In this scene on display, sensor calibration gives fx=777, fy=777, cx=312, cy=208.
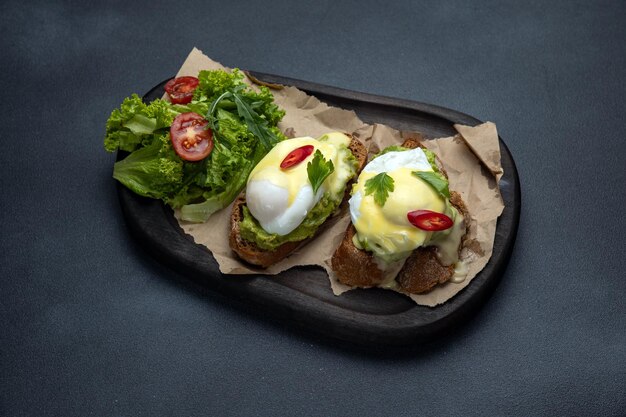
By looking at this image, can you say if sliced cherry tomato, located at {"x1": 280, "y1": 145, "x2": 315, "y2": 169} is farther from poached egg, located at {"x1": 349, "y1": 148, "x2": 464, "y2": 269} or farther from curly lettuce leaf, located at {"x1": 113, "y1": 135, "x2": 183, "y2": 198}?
curly lettuce leaf, located at {"x1": 113, "y1": 135, "x2": 183, "y2": 198}

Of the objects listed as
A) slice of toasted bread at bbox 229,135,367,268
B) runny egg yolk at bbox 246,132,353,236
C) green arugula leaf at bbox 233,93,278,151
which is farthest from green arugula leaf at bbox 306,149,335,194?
green arugula leaf at bbox 233,93,278,151

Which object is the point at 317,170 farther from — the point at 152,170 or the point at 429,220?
the point at 152,170

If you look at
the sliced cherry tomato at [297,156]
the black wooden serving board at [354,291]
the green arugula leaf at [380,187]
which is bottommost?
the black wooden serving board at [354,291]

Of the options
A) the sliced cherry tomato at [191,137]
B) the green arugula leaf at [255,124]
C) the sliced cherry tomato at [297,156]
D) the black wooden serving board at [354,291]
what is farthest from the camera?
the green arugula leaf at [255,124]

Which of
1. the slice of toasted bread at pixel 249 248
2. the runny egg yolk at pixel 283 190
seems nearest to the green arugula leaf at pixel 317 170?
the runny egg yolk at pixel 283 190

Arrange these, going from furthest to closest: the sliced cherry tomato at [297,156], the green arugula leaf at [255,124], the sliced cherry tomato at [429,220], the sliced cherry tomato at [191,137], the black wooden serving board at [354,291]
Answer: the green arugula leaf at [255,124] → the sliced cherry tomato at [191,137] → the sliced cherry tomato at [297,156] → the black wooden serving board at [354,291] → the sliced cherry tomato at [429,220]

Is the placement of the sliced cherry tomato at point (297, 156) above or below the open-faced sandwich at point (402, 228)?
above

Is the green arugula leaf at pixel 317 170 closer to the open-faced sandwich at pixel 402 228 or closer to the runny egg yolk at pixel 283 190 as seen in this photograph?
the runny egg yolk at pixel 283 190
